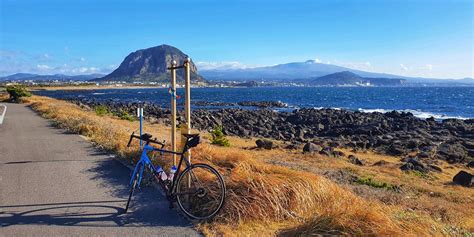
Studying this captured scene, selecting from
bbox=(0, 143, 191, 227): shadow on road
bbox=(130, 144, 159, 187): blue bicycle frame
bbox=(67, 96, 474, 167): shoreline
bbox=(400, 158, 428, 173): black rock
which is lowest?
bbox=(67, 96, 474, 167): shoreline

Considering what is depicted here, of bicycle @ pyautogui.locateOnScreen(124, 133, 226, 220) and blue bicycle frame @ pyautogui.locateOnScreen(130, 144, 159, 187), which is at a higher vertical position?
blue bicycle frame @ pyautogui.locateOnScreen(130, 144, 159, 187)

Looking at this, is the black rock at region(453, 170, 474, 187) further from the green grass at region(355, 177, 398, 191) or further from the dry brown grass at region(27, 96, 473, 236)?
the dry brown grass at region(27, 96, 473, 236)

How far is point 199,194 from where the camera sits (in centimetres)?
559

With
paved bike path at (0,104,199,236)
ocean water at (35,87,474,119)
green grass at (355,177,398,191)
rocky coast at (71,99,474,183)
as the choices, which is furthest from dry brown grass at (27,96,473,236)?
ocean water at (35,87,474,119)

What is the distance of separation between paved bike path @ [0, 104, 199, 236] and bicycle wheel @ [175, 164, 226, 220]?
9.1 inches

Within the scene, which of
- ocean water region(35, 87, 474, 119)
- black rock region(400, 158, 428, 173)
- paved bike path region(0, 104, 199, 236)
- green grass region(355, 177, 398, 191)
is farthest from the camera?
ocean water region(35, 87, 474, 119)

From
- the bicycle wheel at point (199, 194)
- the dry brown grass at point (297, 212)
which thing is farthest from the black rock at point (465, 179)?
the bicycle wheel at point (199, 194)

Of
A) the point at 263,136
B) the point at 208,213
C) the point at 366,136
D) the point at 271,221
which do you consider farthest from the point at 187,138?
the point at 366,136

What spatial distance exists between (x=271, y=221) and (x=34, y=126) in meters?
14.8

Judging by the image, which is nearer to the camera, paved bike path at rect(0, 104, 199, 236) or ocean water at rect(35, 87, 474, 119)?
paved bike path at rect(0, 104, 199, 236)

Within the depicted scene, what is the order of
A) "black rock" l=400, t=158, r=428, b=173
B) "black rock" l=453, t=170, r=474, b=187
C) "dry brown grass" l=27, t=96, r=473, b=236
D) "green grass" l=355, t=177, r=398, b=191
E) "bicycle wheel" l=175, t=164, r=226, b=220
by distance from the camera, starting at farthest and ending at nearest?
"black rock" l=400, t=158, r=428, b=173 → "black rock" l=453, t=170, r=474, b=187 → "green grass" l=355, t=177, r=398, b=191 → "bicycle wheel" l=175, t=164, r=226, b=220 → "dry brown grass" l=27, t=96, r=473, b=236

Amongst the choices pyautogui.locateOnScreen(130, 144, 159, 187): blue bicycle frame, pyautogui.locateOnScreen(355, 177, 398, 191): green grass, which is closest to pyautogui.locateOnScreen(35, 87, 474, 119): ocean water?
pyautogui.locateOnScreen(355, 177, 398, 191): green grass

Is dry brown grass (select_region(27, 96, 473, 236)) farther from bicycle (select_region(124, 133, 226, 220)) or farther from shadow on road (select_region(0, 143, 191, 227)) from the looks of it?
shadow on road (select_region(0, 143, 191, 227))

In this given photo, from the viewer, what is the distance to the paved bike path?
5.23 meters
